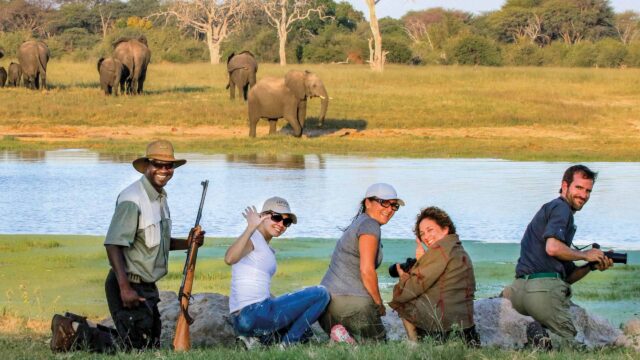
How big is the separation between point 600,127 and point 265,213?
25263 millimetres

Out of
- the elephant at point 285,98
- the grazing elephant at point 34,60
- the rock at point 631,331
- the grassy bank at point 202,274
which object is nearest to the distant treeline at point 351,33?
the grazing elephant at point 34,60

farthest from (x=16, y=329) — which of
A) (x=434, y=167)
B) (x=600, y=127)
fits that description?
(x=600, y=127)

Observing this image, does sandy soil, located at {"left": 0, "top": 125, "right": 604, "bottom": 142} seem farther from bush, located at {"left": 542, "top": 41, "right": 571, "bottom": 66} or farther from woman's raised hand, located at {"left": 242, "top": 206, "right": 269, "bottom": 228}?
bush, located at {"left": 542, "top": 41, "right": 571, "bottom": 66}

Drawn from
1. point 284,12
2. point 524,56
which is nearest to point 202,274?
point 524,56

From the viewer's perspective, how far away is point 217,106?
110ft

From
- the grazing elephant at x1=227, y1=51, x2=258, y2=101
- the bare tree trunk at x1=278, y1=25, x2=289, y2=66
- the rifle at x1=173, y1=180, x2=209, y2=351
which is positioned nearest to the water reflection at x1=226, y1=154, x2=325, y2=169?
the grazing elephant at x1=227, y1=51, x2=258, y2=101

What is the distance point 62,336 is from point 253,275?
1147 millimetres

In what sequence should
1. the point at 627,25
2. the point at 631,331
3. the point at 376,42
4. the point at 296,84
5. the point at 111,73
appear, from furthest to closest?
the point at 627,25 → the point at 376,42 → the point at 111,73 → the point at 296,84 → the point at 631,331

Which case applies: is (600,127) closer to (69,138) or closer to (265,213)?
(69,138)

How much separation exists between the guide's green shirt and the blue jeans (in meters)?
0.56

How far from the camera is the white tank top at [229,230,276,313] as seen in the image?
25.0 ft

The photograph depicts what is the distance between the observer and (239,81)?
120 ft

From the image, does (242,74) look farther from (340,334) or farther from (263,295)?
(340,334)

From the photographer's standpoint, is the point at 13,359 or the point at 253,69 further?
the point at 253,69
